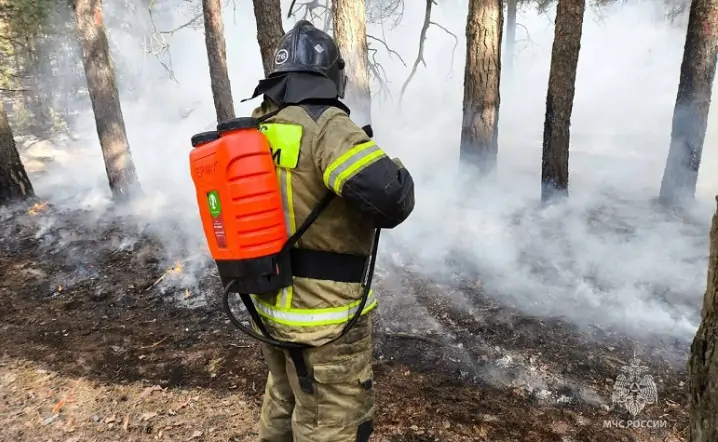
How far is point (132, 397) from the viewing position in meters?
3.59

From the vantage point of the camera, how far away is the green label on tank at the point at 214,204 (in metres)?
1.87

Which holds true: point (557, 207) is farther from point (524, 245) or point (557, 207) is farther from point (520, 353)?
point (520, 353)

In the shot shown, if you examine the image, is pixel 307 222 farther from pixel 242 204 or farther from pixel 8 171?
pixel 8 171

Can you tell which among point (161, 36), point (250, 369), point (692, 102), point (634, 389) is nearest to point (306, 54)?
point (250, 369)

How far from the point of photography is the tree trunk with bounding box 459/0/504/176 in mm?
7254

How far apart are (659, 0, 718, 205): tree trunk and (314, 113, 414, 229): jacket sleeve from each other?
723 centimetres

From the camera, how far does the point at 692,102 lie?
704cm

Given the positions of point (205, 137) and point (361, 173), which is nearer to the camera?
point (361, 173)

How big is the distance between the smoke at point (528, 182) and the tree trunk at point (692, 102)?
45cm

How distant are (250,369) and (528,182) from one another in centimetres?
761

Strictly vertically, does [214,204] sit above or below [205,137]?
below

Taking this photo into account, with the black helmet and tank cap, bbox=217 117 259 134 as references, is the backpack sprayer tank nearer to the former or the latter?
tank cap, bbox=217 117 259 134

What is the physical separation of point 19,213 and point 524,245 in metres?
8.46

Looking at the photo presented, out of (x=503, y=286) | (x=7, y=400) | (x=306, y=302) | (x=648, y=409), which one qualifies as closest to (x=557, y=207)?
(x=503, y=286)
